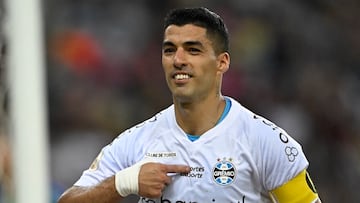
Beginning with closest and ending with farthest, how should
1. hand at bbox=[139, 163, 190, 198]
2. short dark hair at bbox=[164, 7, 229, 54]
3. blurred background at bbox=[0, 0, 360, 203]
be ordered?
hand at bbox=[139, 163, 190, 198] → short dark hair at bbox=[164, 7, 229, 54] → blurred background at bbox=[0, 0, 360, 203]

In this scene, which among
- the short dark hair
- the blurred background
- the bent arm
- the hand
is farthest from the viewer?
the blurred background

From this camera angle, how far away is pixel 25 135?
371cm

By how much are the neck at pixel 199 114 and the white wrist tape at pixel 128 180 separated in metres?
0.35

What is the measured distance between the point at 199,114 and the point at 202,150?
7.8 inches

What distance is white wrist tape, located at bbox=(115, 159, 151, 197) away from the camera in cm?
498

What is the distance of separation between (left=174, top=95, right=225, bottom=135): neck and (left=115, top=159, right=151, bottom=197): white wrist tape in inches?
13.9

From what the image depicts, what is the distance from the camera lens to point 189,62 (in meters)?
5.06

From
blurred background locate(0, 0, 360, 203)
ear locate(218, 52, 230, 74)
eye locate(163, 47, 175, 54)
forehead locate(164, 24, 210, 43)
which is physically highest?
forehead locate(164, 24, 210, 43)

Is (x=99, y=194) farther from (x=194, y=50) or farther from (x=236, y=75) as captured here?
(x=236, y=75)

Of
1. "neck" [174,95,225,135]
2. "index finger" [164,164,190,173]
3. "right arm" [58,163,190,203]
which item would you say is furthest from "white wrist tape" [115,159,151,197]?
"neck" [174,95,225,135]

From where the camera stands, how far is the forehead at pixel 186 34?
5.12 meters

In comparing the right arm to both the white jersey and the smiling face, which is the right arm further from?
the smiling face

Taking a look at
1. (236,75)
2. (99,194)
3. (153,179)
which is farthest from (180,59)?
(236,75)

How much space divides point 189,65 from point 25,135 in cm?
151
